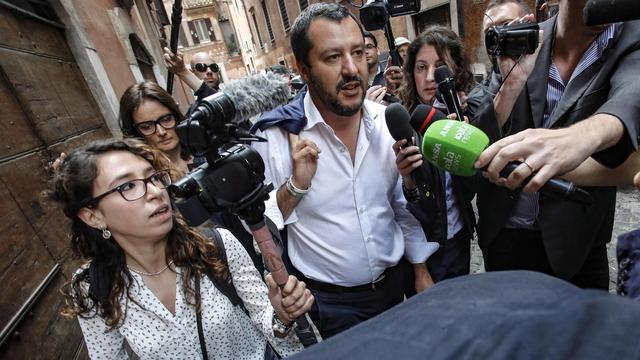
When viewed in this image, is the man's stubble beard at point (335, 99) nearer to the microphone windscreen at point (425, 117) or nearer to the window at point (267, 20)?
the microphone windscreen at point (425, 117)

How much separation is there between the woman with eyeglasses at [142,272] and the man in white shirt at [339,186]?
0.37 metres

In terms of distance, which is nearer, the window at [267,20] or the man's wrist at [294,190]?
the man's wrist at [294,190]

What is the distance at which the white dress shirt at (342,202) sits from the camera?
1.65 meters

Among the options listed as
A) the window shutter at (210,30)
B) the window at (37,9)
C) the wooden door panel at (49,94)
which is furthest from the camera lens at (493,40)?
the window shutter at (210,30)

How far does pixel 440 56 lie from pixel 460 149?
1.49 metres

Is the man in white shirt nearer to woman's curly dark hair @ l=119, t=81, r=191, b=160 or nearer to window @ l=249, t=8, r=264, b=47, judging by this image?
woman's curly dark hair @ l=119, t=81, r=191, b=160

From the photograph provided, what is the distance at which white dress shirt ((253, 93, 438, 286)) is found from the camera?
5.43 feet

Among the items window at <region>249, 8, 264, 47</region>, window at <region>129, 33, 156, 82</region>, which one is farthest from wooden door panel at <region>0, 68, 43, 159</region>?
window at <region>249, 8, 264, 47</region>

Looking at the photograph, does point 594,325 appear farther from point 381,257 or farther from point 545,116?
point 545,116

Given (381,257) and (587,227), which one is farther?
(381,257)

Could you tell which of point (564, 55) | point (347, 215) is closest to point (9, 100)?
point (347, 215)

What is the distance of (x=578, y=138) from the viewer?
3.18 ft

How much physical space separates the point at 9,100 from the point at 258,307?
2538mm

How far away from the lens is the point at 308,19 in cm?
160
